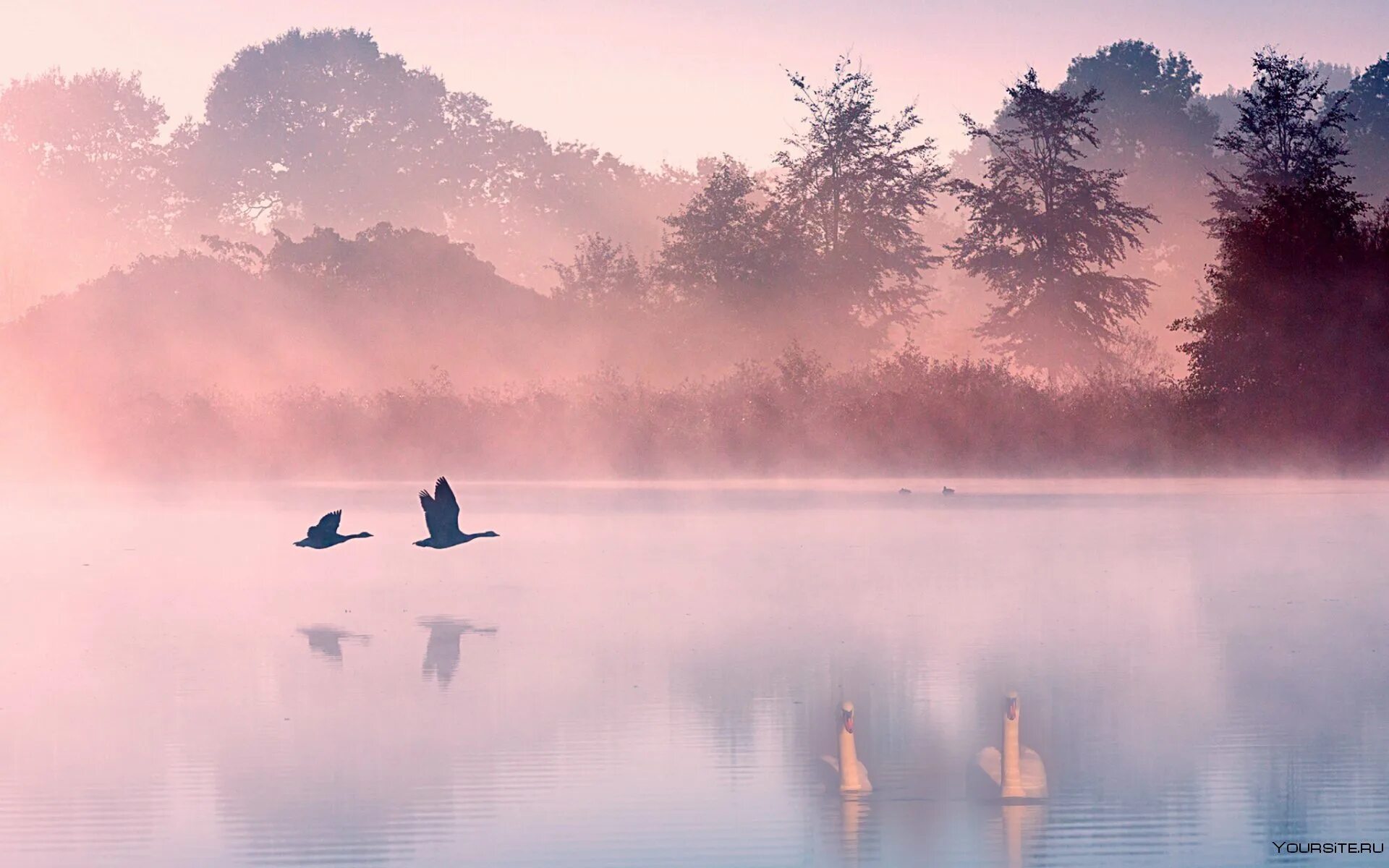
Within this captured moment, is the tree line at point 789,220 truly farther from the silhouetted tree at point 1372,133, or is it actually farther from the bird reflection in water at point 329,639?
the bird reflection in water at point 329,639

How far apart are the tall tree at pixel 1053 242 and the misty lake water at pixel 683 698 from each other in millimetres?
23154

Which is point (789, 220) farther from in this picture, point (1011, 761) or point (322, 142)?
point (1011, 761)

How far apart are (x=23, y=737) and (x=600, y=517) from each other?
56.3 ft

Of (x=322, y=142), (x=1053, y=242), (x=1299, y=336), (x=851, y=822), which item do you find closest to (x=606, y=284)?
(x=1053, y=242)

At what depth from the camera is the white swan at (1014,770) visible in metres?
7.93

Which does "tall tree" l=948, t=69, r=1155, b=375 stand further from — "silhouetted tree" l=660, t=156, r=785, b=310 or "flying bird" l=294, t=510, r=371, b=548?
"flying bird" l=294, t=510, r=371, b=548

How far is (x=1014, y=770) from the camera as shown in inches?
313

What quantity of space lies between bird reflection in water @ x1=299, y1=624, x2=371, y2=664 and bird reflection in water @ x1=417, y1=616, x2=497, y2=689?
0.56m

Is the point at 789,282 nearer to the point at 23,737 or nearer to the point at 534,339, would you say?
the point at 534,339

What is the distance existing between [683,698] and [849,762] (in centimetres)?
266

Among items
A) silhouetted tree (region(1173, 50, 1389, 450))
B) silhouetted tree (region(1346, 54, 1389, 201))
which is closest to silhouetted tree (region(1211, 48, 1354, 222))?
silhouetted tree (region(1173, 50, 1389, 450))

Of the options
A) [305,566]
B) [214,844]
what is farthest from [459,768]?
[305,566]

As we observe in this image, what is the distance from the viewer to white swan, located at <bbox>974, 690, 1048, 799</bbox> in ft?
26.0

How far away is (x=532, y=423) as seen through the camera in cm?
3766
